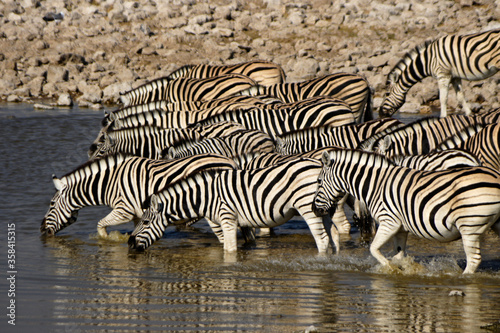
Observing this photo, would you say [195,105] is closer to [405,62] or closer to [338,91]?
[338,91]

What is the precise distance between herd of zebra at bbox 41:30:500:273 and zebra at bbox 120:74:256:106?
3cm

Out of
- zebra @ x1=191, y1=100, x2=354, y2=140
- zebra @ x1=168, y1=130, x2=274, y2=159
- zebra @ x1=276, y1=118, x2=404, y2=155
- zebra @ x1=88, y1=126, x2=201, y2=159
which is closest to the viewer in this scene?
zebra @ x1=168, y1=130, x2=274, y2=159

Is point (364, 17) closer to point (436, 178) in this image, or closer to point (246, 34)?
point (246, 34)

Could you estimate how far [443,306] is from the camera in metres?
6.95

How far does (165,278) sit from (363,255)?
2585 millimetres

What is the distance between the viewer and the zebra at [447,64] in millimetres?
15586

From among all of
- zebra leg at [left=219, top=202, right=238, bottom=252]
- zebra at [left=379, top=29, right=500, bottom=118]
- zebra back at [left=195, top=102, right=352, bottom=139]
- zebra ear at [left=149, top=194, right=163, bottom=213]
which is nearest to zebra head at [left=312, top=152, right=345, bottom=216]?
zebra leg at [left=219, top=202, right=238, bottom=252]

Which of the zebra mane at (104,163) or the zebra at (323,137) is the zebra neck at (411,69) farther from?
the zebra mane at (104,163)

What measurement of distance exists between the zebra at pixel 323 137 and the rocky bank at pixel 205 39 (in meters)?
8.29

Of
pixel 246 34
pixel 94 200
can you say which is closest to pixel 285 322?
pixel 94 200

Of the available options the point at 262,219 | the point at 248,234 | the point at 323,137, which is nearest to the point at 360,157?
the point at 262,219

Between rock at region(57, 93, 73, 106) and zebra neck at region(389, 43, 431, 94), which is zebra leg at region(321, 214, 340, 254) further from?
rock at region(57, 93, 73, 106)

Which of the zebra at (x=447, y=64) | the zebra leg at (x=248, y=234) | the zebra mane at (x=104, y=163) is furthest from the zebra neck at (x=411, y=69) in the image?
the zebra mane at (x=104, y=163)

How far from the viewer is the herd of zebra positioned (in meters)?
8.12
